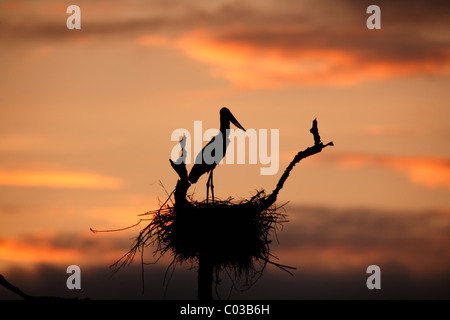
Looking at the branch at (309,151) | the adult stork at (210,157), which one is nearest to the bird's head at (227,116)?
the adult stork at (210,157)

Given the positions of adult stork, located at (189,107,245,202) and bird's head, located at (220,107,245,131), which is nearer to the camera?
adult stork, located at (189,107,245,202)

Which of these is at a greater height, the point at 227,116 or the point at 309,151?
the point at 227,116

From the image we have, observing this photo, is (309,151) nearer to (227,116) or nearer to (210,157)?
(210,157)

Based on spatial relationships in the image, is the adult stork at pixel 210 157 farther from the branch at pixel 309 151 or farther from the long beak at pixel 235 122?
the branch at pixel 309 151

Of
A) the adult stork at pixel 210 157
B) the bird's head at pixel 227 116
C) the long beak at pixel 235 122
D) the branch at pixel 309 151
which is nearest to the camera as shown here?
the branch at pixel 309 151

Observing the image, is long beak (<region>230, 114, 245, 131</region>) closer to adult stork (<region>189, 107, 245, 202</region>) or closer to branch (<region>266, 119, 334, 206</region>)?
adult stork (<region>189, 107, 245, 202</region>)

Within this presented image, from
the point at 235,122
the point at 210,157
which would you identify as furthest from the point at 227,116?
the point at 210,157

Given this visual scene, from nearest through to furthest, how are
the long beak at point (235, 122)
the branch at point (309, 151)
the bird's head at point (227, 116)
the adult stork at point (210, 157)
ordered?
1. the branch at point (309, 151)
2. the adult stork at point (210, 157)
3. the bird's head at point (227, 116)
4. the long beak at point (235, 122)

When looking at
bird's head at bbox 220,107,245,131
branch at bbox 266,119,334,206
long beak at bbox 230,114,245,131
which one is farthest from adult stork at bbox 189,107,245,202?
branch at bbox 266,119,334,206

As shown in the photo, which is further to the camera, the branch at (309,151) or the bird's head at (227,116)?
the bird's head at (227,116)

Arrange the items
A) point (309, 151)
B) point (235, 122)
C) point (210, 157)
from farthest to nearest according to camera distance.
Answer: point (235, 122) < point (210, 157) < point (309, 151)
